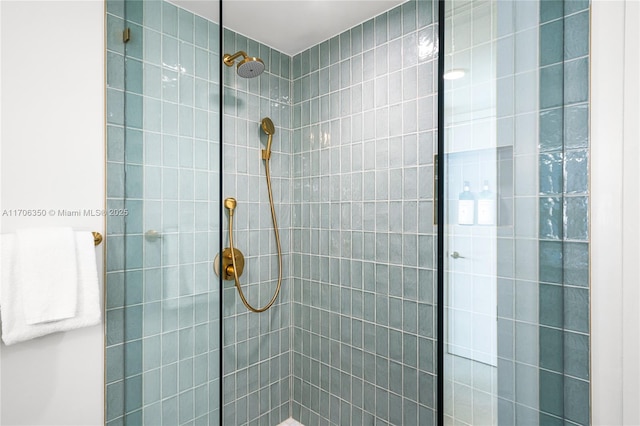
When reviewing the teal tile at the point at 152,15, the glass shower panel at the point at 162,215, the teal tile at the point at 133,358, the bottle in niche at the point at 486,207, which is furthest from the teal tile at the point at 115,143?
the bottle in niche at the point at 486,207

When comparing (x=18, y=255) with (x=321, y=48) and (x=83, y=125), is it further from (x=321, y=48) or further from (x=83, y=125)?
(x=321, y=48)

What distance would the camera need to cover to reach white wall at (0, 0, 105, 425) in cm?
95

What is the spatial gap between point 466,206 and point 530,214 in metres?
0.10

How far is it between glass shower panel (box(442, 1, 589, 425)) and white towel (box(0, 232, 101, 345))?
1058 millimetres

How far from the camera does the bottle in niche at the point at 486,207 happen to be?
551mm

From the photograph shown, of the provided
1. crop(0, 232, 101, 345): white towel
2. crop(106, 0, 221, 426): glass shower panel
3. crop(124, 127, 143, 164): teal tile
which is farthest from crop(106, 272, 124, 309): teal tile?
crop(124, 127, 143, 164): teal tile

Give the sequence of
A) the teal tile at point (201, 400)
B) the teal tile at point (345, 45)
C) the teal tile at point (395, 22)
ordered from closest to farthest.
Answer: the teal tile at point (201, 400) < the teal tile at point (395, 22) < the teal tile at point (345, 45)

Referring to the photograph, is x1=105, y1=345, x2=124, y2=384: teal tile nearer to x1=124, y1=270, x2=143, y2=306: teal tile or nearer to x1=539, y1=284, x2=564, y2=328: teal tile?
x1=124, y1=270, x2=143, y2=306: teal tile

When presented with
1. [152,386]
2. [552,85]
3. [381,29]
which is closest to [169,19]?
[381,29]

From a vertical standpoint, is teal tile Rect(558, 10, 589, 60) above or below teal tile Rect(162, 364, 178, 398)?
above

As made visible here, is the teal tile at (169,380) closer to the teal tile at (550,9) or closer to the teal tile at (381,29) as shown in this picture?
the teal tile at (550,9)

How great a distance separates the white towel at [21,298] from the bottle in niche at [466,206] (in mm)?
1051

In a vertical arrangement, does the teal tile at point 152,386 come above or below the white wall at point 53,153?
below

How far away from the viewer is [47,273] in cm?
94
